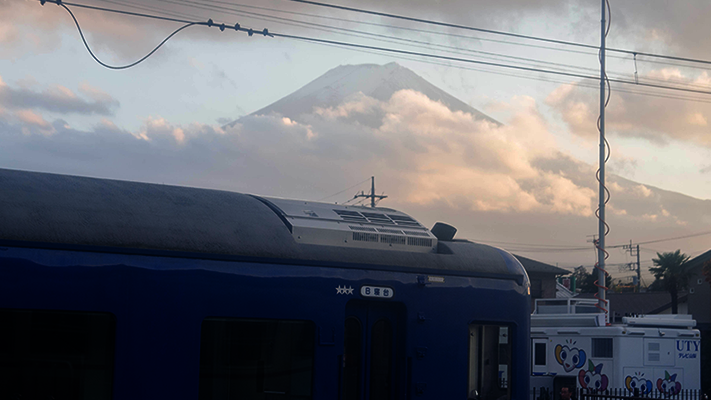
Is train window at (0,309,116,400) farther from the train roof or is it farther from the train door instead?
the train door

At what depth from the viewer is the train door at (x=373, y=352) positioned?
8242 millimetres

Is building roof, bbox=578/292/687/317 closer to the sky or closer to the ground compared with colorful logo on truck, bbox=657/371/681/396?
closer to the sky

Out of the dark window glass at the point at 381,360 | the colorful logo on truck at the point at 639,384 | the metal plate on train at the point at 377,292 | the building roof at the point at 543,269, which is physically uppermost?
the building roof at the point at 543,269

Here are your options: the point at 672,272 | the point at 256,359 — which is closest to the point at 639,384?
the point at 256,359

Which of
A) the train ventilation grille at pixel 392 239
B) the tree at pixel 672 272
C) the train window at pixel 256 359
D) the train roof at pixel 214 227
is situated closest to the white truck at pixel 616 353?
the train roof at pixel 214 227

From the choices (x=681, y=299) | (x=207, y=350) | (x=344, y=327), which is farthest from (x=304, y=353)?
(x=681, y=299)

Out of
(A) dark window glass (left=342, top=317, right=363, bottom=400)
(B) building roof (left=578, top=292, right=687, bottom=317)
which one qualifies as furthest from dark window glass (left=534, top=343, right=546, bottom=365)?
(B) building roof (left=578, top=292, right=687, bottom=317)

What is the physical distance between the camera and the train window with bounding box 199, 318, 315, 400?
23.9 feet

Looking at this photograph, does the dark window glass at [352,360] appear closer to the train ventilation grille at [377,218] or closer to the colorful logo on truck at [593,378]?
the train ventilation grille at [377,218]

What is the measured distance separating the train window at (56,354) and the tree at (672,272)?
5964 cm

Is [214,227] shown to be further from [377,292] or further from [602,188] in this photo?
[602,188]

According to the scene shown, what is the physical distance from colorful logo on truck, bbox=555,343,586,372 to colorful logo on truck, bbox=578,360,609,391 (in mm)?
254

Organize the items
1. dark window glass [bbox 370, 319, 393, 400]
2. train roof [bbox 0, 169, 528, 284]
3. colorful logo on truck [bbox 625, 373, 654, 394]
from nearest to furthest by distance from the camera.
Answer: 1. train roof [bbox 0, 169, 528, 284]
2. dark window glass [bbox 370, 319, 393, 400]
3. colorful logo on truck [bbox 625, 373, 654, 394]

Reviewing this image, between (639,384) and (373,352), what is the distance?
1333cm
